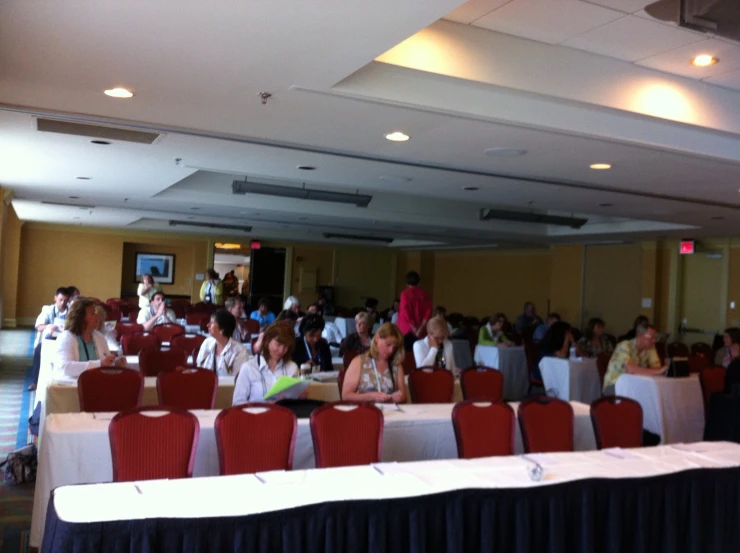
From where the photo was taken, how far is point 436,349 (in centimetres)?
747

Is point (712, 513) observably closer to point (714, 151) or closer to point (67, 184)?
point (714, 151)

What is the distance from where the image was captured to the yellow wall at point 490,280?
20938 mm

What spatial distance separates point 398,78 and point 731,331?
25.5 feet

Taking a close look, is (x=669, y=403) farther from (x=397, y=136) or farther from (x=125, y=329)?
(x=125, y=329)

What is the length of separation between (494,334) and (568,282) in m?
6.59

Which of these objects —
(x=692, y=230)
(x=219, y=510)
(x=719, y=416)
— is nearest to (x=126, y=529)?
(x=219, y=510)

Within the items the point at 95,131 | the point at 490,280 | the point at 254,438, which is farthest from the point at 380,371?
the point at 490,280

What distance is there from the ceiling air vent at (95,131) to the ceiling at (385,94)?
5.7 inches

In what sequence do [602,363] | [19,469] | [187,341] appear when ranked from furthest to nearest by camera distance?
[602,363], [187,341], [19,469]

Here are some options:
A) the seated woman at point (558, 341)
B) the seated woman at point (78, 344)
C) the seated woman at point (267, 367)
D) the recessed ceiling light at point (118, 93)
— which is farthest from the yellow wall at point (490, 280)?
the recessed ceiling light at point (118, 93)

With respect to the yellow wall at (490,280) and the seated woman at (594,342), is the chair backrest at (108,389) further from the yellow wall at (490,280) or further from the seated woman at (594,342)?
the yellow wall at (490,280)

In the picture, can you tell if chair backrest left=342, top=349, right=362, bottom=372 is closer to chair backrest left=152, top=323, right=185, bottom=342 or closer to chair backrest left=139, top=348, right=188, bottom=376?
chair backrest left=139, top=348, right=188, bottom=376

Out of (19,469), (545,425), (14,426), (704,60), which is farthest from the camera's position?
(14,426)

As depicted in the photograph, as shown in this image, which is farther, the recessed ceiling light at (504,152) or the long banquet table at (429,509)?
the recessed ceiling light at (504,152)
